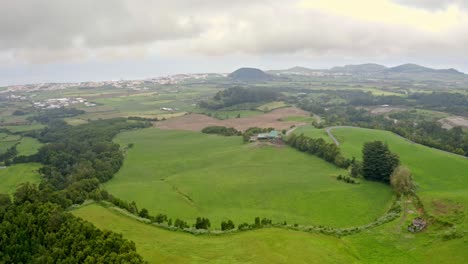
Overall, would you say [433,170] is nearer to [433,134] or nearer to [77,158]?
[433,134]

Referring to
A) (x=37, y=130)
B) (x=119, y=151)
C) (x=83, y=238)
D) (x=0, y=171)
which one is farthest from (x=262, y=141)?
(x=37, y=130)

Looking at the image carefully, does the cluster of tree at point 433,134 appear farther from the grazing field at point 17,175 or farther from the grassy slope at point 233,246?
the grazing field at point 17,175

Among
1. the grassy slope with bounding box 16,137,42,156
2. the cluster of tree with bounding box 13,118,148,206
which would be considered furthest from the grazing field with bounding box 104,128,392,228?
the grassy slope with bounding box 16,137,42,156

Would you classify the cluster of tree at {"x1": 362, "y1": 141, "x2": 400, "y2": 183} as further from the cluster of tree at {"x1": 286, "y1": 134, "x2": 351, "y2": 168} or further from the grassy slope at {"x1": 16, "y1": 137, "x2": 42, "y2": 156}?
the grassy slope at {"x1": 16, "y1": 137, "x2": 42, "y2": 156}

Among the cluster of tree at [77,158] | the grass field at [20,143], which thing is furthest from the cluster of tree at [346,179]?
the grass field at [20,143]

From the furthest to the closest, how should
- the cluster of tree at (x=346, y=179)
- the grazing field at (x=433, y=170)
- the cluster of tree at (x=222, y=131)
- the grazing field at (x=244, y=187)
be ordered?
the cluster of tree at (x=222, y=131), the cluster of tree at (x=346, y=179), the grazing field at (x=244, y=187), the grazing field at (x=433, y=170)
